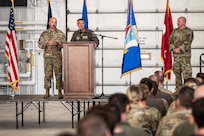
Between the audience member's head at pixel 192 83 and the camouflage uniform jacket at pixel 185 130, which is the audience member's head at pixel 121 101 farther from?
the audience member's head at pixel 192 83

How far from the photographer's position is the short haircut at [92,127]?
2.89 m

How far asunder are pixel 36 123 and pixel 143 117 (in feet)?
23.1

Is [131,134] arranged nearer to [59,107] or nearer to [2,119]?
[2,119]

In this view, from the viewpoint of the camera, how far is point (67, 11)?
60.4 ft

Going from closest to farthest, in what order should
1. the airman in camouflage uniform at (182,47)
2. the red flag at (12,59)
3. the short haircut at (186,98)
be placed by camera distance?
the short haircut at (186,98) < the red flag at (12,59) < the airman in camouflage uniform at (182,47)

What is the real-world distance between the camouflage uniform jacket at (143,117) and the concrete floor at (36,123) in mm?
3173

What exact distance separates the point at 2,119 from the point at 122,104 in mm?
9810

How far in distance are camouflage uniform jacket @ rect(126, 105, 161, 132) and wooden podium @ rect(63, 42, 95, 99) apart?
16.0 feet

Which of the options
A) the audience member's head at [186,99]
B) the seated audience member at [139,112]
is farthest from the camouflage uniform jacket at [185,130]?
the seated audience member at [139,112]

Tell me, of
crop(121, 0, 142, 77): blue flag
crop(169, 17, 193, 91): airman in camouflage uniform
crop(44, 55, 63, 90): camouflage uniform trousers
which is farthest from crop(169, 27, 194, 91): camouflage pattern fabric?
crop(44, 55, 63, 90): camouflage uniform trousers

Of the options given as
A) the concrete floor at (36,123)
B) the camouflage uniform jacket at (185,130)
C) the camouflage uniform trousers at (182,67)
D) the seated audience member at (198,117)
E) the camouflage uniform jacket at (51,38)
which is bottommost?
the concrete floor at (36,123)

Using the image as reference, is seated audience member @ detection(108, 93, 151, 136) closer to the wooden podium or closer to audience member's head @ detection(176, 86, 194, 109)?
audience member's head @ detection(176, 86, 194, 109)

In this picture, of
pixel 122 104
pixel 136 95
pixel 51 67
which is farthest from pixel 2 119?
pixel 122 104

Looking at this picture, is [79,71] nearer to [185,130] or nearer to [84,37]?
[84,37]
